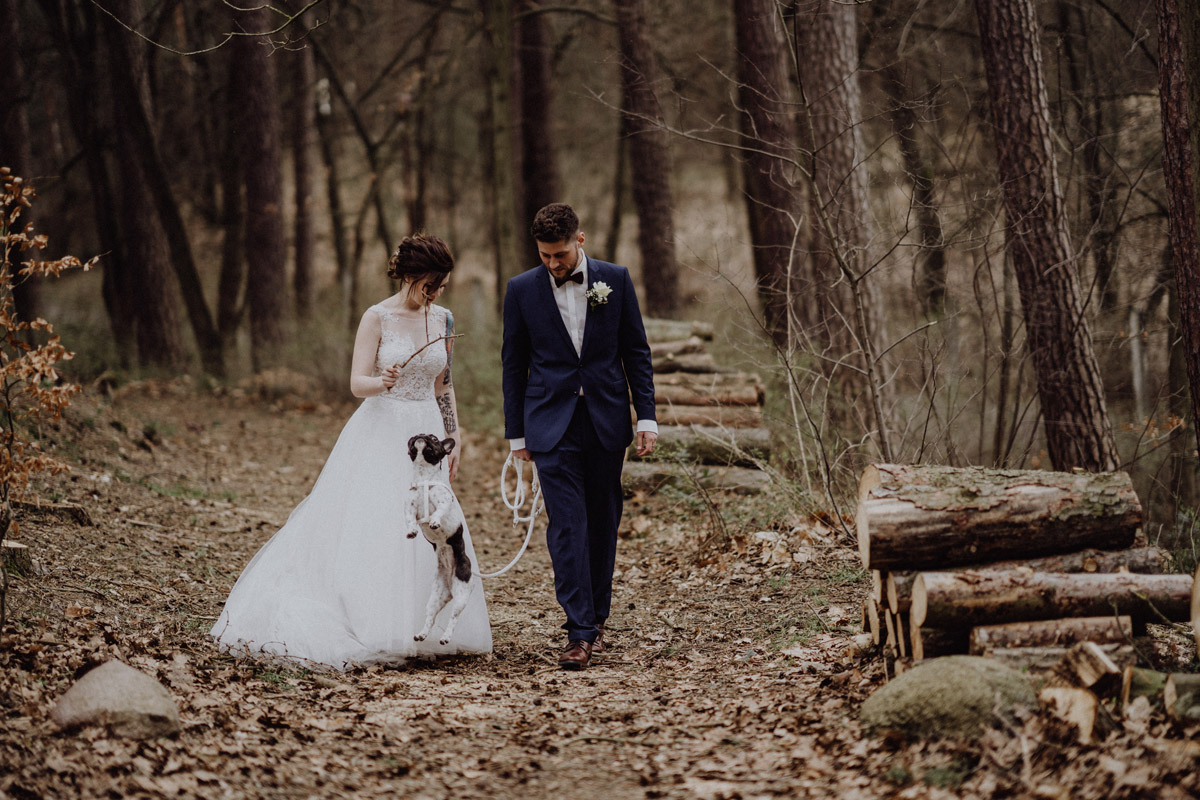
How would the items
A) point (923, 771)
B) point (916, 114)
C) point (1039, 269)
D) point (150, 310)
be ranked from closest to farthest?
point (923, 771) → point (916, 114) → point (1039, 269) → point (150, 310)

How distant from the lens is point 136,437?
10828mm

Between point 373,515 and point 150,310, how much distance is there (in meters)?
11.8

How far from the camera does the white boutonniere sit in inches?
215

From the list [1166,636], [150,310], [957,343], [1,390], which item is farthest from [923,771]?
[150,310]

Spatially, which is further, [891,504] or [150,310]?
[150,310]

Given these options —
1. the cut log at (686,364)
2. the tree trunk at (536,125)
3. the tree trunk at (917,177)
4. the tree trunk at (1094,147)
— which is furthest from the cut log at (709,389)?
the tree trunk at (536,125)

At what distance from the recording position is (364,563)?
5.47 m

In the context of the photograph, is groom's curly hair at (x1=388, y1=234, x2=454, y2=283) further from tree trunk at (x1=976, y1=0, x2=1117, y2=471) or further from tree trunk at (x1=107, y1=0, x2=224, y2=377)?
tree trunk at (x1=107, y1=0, x2=224, y2=377)

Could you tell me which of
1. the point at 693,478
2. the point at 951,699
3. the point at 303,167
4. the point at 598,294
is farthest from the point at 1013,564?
the point at 303,167

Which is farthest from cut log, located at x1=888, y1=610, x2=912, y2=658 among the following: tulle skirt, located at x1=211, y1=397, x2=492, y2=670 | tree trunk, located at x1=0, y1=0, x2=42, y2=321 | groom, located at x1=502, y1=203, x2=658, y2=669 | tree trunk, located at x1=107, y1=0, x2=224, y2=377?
tree trunk, located at x1=107, y1=0, x2=224, y2=377

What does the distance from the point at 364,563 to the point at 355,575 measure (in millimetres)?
80

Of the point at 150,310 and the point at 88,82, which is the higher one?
the point at 88,82

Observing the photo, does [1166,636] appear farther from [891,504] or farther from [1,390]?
[1,390]

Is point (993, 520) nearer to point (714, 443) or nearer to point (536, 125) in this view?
point (714, 443)
